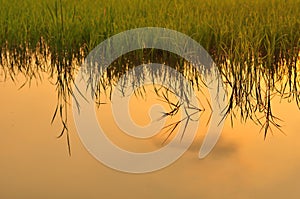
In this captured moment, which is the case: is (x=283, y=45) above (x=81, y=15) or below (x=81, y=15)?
below

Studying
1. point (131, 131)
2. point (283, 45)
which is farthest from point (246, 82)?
point (131, 131)

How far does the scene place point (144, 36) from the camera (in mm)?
4047

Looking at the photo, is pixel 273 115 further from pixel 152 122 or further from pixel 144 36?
pixel 144 36

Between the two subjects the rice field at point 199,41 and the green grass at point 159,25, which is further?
the green grass at point 159,25

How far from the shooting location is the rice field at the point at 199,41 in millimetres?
3275

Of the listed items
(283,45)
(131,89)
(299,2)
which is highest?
(299,2)

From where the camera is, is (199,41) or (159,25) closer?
(199,41)

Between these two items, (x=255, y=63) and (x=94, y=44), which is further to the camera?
(x=94, y=44)

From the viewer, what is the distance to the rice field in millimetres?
3275

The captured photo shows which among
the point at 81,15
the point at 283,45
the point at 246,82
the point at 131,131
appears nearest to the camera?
the point at 131,131

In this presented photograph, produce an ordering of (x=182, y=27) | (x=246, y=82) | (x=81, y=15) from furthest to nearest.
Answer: (x=81, y=15) < (x=182, y=27) < (x=246, y=82)

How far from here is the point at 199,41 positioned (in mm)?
4039

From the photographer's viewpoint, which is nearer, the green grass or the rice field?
the rice field

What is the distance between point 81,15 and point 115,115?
80.0 inches
